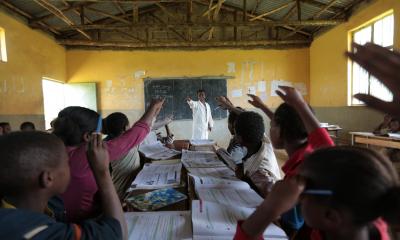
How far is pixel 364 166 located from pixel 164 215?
2.20ft

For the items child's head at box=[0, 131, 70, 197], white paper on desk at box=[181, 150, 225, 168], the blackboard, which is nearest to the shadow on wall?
the blackboard

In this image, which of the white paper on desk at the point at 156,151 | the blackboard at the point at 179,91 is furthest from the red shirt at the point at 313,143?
the blackboard at the point at 179,91

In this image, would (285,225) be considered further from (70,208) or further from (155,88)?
(155,88)

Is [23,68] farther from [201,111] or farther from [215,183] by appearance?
[215,183]

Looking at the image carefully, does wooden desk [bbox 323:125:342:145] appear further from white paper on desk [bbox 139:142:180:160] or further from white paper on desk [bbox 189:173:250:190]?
white paper on desk [bbox 189:173:250:190]

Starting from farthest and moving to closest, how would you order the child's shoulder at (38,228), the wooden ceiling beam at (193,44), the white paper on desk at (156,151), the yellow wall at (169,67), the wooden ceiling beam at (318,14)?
the yellow wall at (169,67), the wooden ceiling beam at (193,44), the wooden ceiling beam at (318,14), the white paper on desk at (156,151), the child's shoulder at (38,228)

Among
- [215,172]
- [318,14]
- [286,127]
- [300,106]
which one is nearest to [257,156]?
[215,172]

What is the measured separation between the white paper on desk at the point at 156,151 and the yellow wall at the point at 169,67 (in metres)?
4.39

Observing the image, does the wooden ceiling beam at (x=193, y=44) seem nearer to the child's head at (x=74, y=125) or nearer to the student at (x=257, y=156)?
the student at (x=257, y=156)

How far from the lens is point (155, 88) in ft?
22.5

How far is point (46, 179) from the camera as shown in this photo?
678 mm

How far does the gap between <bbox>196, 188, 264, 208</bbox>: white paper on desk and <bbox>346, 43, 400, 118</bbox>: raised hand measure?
67cm

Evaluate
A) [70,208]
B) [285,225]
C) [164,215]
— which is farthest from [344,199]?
[70,208]

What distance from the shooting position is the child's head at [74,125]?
1.09 m
